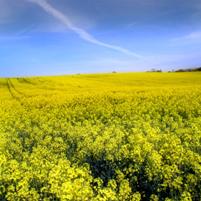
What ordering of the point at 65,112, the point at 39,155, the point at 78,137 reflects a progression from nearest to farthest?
the point at 39,155 → the point at 78,137 → the point at 65,112

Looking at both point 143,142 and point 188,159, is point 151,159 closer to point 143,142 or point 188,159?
point 188,159

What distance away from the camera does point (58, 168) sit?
9422 mm

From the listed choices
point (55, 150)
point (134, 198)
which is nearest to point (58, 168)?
point (134, 198)

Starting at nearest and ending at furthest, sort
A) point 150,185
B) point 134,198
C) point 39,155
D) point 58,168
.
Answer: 1. point 134,198
2. point 58,168
3. point 150,185
4. point 39,155

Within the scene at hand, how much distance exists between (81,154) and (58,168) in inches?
119

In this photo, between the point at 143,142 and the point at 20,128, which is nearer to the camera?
the point at 143,142

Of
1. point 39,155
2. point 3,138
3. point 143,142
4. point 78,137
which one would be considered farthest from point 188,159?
point 3,138

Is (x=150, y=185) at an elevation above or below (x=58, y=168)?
below

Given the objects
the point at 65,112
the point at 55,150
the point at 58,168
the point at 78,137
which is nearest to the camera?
the point at 58,168

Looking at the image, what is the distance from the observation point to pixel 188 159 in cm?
1051

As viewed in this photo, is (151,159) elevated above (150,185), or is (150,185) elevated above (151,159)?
(151,159)

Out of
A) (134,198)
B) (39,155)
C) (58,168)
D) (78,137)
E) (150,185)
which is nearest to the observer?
(134,198)

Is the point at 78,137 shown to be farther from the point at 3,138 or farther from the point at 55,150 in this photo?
the point at 3,138

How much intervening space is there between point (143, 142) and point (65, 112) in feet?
33.1
